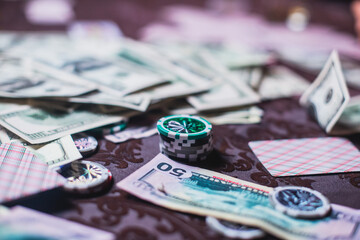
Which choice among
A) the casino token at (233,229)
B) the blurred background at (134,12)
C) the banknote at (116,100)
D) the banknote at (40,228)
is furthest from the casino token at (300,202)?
the blurred background at (134,12)

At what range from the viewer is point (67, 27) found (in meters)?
2.97

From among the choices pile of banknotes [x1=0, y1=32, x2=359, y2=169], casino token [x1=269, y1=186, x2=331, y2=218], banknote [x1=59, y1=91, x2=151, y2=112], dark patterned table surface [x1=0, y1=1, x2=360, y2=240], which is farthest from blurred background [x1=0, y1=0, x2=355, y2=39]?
casino token [x1=269, y1=186, x2=331, y2=218]

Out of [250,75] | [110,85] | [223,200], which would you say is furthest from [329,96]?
[110,85]

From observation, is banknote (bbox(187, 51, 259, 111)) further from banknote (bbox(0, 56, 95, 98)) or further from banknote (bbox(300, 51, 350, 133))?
banknote (bbox(0, 56, 95, 98))

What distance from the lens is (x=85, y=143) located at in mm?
1347

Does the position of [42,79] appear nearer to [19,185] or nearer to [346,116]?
[19,185]

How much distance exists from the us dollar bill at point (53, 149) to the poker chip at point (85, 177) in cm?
3

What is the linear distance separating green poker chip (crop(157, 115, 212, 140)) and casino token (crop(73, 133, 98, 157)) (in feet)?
0.87

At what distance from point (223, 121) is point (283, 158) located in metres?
0.36

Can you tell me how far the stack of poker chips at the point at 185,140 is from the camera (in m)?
1.24

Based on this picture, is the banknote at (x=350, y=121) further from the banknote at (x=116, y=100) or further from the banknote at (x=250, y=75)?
the banknote at (x=116, y=100)

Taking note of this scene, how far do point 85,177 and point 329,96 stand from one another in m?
1.18

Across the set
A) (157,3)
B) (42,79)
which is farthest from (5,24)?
(157,3)

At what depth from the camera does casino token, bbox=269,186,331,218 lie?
3.32 ft
